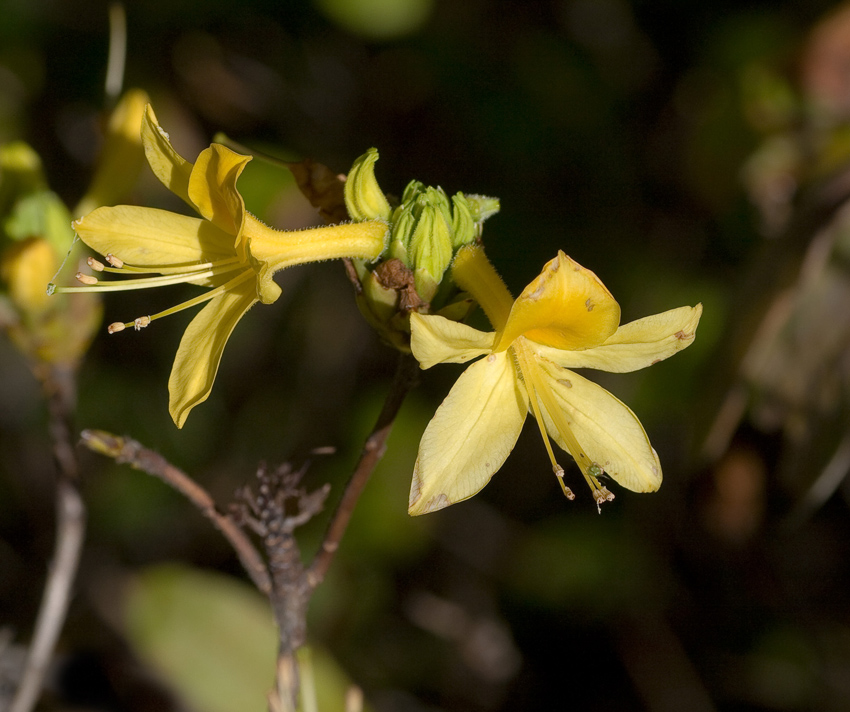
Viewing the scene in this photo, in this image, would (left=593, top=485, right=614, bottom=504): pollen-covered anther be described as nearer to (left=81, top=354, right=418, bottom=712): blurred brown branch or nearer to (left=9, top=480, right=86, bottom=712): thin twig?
(left=81, top=354, right=418, bottom=712): blurred brown branch

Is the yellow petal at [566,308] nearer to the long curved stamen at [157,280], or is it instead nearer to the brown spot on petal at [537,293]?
the brown spot on petal at [537,293]

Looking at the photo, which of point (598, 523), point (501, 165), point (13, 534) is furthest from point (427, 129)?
point (13, 534)

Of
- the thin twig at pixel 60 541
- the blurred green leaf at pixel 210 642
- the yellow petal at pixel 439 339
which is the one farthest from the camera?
the blurred green leaf at pixel 210 642

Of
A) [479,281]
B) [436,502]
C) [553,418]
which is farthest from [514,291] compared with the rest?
[436,502]

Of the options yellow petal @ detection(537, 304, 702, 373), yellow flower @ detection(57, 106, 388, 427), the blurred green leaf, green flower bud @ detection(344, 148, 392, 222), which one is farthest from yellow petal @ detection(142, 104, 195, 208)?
the blurred green leaf

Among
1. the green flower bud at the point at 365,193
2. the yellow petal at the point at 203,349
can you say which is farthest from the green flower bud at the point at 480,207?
the yellow petal at the point at 203,349
